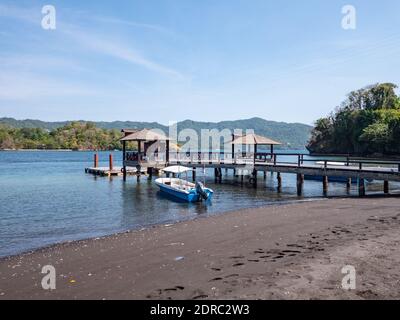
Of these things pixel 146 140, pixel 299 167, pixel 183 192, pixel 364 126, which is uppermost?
pixel 364 126

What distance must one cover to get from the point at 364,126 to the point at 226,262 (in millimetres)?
98345

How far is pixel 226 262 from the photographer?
1052 cm

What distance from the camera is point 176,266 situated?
34.1 feet

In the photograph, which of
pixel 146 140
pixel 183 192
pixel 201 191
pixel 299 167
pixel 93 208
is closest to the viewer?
pixel 93 208

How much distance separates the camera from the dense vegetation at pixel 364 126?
273 feet

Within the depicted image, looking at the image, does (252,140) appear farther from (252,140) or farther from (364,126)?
(364,126)

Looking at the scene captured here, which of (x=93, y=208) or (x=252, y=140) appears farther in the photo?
(x=252, y=140)

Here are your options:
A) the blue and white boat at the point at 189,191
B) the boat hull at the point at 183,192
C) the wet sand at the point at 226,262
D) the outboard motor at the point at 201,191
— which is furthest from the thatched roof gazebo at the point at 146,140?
the wet sand at the point at 226,262

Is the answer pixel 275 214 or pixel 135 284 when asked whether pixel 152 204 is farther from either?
pixel 135 284

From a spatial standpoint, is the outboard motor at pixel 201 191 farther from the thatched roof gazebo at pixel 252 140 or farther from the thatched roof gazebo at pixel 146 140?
the thatched roof gazebo at pixel 146 140

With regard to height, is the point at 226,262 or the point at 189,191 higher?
the point at 189,191

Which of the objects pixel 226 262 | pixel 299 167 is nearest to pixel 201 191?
pixel 299 167

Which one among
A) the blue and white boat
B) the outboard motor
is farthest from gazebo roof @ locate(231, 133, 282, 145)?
the outboard motor

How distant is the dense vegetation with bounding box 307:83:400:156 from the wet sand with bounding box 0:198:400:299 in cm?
7395
